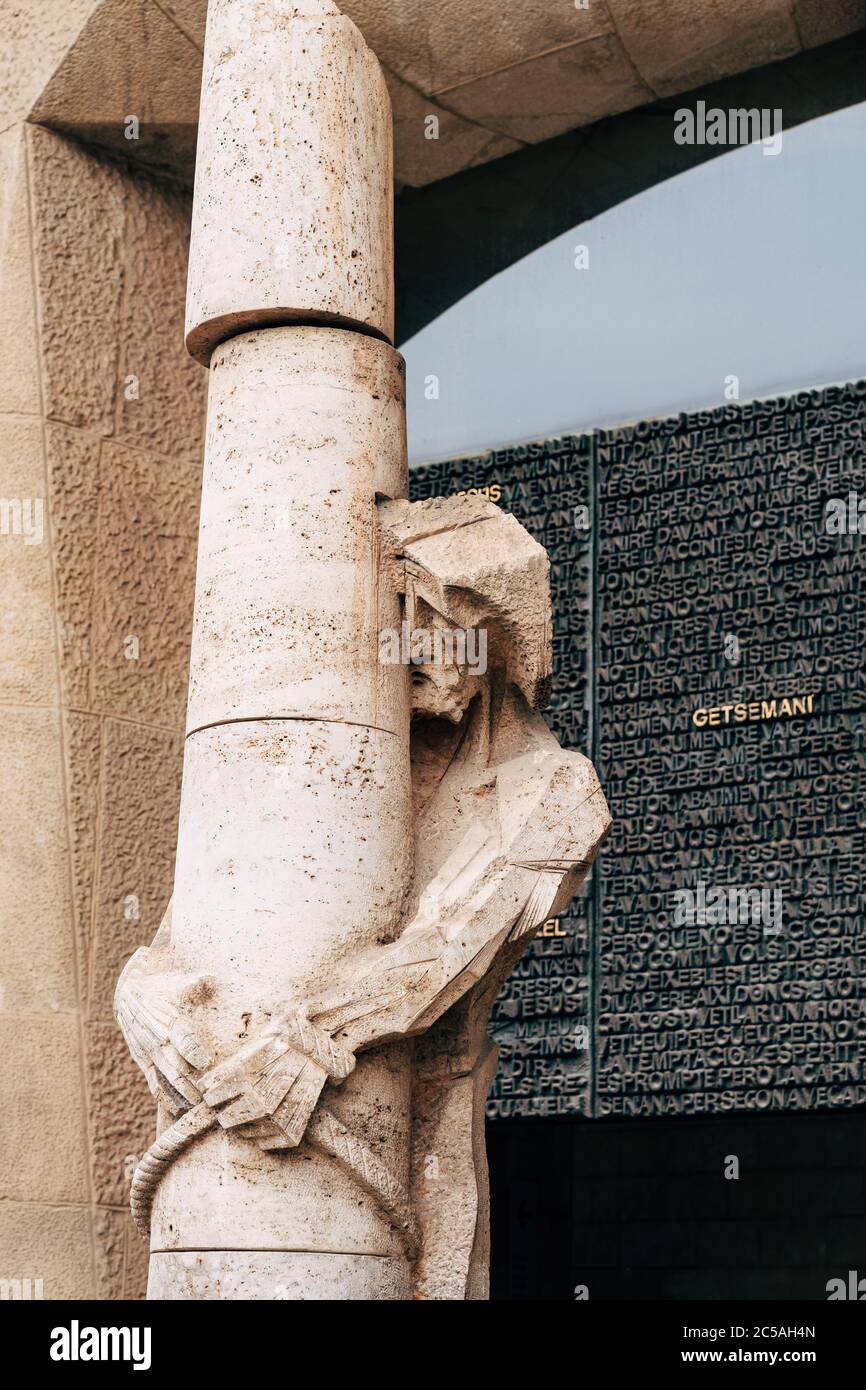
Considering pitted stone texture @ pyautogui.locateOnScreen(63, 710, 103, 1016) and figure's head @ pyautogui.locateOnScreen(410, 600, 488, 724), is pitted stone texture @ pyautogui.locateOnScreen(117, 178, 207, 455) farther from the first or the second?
figure's head @ pyautogui.locateOnScreen(410, 600, 488, 724)

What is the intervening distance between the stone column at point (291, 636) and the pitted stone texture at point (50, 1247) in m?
2.63

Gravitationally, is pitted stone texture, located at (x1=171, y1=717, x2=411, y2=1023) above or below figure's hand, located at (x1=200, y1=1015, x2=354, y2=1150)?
above

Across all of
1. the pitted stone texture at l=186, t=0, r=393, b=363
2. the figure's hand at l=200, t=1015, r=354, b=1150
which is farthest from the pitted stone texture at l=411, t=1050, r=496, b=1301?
the pitted stone texture at l=186, t=0, r=393, b=363

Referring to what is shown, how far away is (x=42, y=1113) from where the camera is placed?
8.91 meters

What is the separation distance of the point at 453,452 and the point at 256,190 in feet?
11.8

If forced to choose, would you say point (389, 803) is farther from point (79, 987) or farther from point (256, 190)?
Result: point (79, 987)

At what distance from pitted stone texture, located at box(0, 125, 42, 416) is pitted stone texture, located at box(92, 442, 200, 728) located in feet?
1.50

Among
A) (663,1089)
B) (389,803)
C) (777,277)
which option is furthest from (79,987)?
(777,277)

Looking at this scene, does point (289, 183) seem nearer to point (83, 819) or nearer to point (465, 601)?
point (465, 601)

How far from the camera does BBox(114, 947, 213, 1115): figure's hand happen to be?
240 inches

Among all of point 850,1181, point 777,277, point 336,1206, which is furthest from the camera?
point 850,1181

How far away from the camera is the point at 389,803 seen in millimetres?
6457

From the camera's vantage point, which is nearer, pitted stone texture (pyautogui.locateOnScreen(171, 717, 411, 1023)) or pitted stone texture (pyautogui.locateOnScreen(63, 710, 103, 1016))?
pitted stone texture (pyautogui.locateOnScreen(171, 717, 411, 1023))

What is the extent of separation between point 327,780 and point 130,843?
3.29 metres
